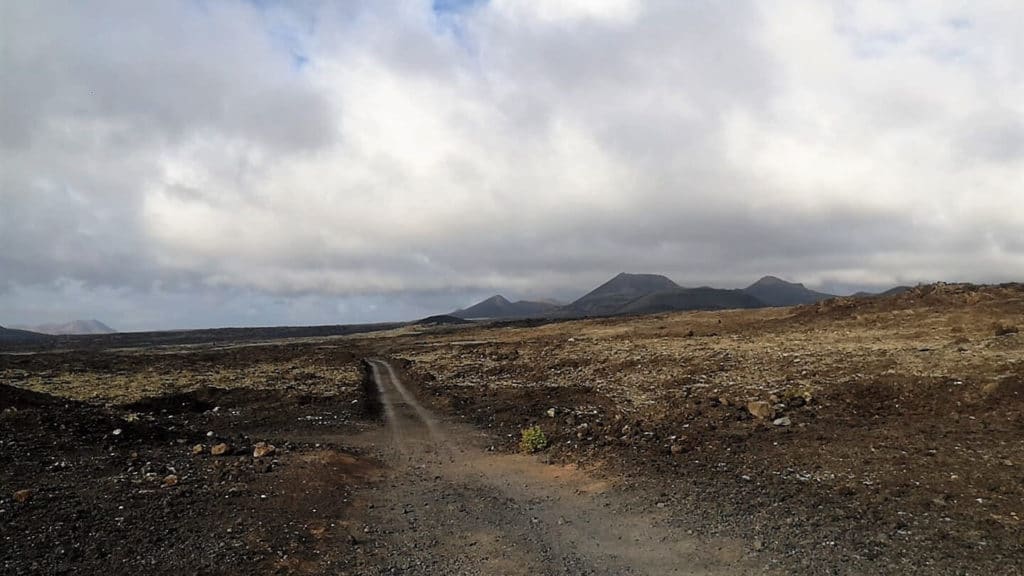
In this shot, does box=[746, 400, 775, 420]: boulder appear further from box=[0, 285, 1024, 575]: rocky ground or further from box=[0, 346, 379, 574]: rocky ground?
box=[0, 346, 379, 574]: rocky ground

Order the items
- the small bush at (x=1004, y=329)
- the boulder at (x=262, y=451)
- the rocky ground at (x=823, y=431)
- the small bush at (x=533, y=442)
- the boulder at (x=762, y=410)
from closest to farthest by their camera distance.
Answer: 1. the rocky ground at (x=823, y=431)
2. the boulder at (x=262, y=451)
3. the small bush at (x=533, y=442)
4. the boulder at (x=762, y=410)
5. the small bush at (x=1004, y=329)

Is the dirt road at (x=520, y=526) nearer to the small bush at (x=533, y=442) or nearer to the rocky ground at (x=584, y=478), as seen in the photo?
the rocky ground at (x=584, y=478)

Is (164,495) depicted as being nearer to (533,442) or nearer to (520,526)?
(520,526)

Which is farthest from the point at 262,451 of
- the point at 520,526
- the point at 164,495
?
the point at 520,526

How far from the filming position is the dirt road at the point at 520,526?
10.3m

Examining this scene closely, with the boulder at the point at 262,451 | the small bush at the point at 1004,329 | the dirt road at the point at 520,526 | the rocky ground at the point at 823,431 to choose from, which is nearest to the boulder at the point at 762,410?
the rocky ground at the point at 823,431

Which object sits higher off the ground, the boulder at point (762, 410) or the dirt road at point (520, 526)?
the boulder at point (762, 410)

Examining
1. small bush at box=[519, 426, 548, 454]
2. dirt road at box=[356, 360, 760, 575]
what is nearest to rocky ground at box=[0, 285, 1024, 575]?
dirt road at box=[356, 360, 760, 575]

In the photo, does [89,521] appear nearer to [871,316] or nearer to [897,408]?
[897,408]

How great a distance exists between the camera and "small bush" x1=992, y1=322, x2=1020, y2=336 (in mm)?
29645

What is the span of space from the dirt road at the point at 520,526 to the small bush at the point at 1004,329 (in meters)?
27.1

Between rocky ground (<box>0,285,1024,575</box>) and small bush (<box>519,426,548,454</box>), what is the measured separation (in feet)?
2.32

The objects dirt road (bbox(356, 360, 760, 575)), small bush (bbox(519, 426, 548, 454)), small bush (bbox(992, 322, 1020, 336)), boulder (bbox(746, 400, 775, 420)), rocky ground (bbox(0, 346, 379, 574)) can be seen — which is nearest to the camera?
rocky ground (bbox(0, 346, 379, 574))

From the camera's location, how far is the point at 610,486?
14758 millimetres
